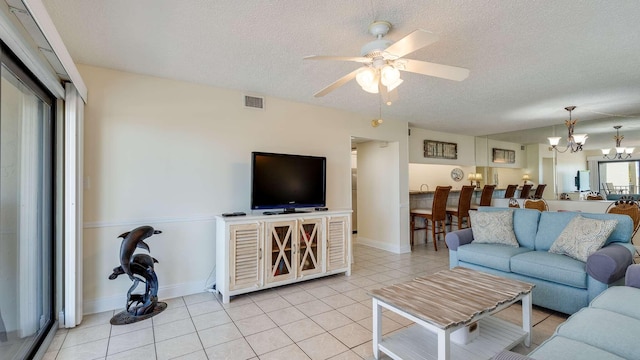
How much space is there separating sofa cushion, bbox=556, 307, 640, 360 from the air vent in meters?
3.35

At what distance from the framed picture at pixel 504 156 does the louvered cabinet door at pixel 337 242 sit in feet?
17.3

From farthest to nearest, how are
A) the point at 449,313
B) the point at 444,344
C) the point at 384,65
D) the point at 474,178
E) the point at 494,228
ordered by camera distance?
1. the point at 474,178
2. the point at 494,228
3. the point at 384,65
4. the point at 449,313
5. the point at 444,344

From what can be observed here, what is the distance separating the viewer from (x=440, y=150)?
6086 millimetres

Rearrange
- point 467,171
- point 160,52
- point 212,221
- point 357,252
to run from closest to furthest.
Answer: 1. point 160,52
2. point 212,221
3. point 357,252
4. point 467,171

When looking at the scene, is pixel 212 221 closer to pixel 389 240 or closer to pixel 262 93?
pixel 262 93

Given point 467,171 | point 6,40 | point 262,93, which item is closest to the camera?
point 6,40

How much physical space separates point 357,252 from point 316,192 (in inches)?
74.3

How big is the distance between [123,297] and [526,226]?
433 cm

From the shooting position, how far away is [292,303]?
2.96 meters

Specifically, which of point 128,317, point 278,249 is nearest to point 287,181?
point 278,249

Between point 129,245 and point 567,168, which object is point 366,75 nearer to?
point 129,245

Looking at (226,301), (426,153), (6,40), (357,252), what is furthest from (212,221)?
(426,153)

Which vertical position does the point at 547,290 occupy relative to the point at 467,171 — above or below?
below

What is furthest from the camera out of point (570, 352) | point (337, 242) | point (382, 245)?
point (382, 245)
